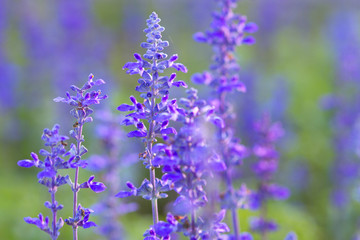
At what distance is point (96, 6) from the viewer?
18.2 m

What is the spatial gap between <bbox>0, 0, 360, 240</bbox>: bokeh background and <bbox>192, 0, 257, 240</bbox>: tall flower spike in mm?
401

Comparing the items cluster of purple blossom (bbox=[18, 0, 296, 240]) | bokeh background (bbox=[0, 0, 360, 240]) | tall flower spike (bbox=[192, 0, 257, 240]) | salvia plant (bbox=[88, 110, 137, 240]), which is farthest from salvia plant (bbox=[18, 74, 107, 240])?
salvia plant (bbox=[88, 110, 137, 240])

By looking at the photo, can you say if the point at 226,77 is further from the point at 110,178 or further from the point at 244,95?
the point at 244,95

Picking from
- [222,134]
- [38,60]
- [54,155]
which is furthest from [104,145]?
[38,60]

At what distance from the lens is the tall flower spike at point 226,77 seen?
3.35 m

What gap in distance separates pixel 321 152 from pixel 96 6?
40.0 ft

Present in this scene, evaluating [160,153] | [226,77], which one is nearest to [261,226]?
[226,77]

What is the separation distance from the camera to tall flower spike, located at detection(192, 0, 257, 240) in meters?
3.35

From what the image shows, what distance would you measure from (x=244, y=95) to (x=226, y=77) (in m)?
5.64

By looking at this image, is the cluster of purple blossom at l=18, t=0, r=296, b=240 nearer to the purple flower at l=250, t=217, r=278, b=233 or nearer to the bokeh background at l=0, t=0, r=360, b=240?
the bokeh background at l=0, t=0, r=360, b=240

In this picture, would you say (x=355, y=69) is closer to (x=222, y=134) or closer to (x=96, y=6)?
(x=222, y=134)

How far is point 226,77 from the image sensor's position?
11.4 feet

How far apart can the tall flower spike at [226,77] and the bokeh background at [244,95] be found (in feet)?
1.32

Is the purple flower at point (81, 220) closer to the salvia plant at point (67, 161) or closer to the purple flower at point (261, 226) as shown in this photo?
the salvia plant at point (67, 161)
